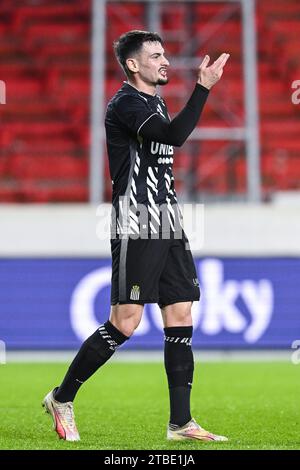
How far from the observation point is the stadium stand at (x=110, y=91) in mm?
14422

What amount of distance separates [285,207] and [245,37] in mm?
3180

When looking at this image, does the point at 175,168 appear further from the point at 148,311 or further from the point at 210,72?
the point at 210,72

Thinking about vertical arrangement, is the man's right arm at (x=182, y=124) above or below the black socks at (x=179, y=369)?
above

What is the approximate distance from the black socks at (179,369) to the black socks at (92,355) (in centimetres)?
25

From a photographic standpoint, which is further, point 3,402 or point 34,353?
point 34,353

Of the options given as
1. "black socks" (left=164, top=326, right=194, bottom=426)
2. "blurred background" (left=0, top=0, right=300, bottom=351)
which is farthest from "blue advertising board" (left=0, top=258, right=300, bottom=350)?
"black socks" (left=164, top=326, right=194, bottom=426)

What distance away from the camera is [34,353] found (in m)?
11.5

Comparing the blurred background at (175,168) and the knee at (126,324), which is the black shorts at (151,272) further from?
the blurred background at (175,168)

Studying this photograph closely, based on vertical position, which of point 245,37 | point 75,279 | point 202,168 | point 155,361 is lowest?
point 155,361

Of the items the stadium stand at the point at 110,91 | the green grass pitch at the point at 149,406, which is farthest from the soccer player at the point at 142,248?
the stadium stand at the point at 110,91

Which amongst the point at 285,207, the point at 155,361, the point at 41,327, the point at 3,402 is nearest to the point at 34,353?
the point at 41,327

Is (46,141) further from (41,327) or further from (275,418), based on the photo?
(275,418)

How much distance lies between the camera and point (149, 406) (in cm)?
740

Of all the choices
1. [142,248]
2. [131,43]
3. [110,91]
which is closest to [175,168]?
[110,91]
